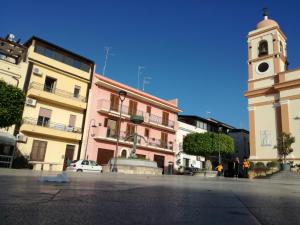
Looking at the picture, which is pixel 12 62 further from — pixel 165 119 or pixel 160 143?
pixel 165 119

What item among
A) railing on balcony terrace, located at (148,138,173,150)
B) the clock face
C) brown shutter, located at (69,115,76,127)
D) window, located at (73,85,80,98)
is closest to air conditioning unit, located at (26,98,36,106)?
brown shutter, located at (69,115,76,127)

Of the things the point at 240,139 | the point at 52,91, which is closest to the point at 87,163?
the point at 52,91

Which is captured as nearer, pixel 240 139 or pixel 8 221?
pixel 8 221

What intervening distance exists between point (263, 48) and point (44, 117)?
1131 inches

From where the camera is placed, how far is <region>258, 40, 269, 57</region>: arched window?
1367 inches

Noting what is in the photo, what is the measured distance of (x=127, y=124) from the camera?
32781mm

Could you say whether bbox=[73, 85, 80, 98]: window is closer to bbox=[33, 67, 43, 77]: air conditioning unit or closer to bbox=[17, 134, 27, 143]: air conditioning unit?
bbox=[33, 67, 43, 77]: air conditioning unit

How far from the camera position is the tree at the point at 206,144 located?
37.3 metres

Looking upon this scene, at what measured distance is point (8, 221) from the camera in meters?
1.19

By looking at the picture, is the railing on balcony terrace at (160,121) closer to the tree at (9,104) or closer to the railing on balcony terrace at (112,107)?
the railing on balcony terrace at (112,107)

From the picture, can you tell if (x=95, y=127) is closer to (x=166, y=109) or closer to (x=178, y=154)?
(x=166, y=109)

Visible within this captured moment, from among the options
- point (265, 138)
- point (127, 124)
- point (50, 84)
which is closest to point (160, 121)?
point (127, 124)

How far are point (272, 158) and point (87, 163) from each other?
66.9 ft

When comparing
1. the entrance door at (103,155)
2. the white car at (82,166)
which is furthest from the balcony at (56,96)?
the white car at (82,166)
